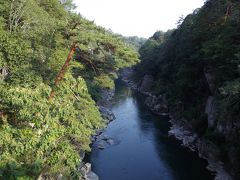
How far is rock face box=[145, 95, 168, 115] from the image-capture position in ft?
154

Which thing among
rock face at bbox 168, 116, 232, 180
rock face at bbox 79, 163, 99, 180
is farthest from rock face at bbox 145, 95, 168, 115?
rock face at bbox 79, 163, 99, 180

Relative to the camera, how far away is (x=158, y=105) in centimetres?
4900

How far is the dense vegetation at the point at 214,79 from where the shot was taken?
78.9 feet

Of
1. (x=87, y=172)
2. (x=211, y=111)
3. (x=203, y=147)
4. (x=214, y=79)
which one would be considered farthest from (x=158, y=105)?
(x=87, y=172)

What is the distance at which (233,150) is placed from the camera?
24516 millimetres

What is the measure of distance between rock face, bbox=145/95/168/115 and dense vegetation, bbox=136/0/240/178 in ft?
4.32

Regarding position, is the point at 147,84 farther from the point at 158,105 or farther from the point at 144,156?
the point at 144,156

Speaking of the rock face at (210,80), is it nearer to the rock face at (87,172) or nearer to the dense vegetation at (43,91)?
the rock face at (87,172)

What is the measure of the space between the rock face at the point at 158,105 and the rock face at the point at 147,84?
13.2 metres

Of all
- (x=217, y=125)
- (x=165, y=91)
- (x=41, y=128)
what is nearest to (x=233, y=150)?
(x=217, y=125)

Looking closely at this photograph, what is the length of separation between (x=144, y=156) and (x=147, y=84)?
39.9 meters

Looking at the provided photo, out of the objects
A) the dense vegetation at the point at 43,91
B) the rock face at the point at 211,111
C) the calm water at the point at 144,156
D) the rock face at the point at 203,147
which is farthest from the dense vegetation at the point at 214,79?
the dense vegetation at the point at 43,91

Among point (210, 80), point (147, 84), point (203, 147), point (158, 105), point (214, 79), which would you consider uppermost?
point (214, 79)

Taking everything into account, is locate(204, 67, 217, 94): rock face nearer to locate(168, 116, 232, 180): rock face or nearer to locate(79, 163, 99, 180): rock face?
locate(168, 116, 232, 180): rock face
